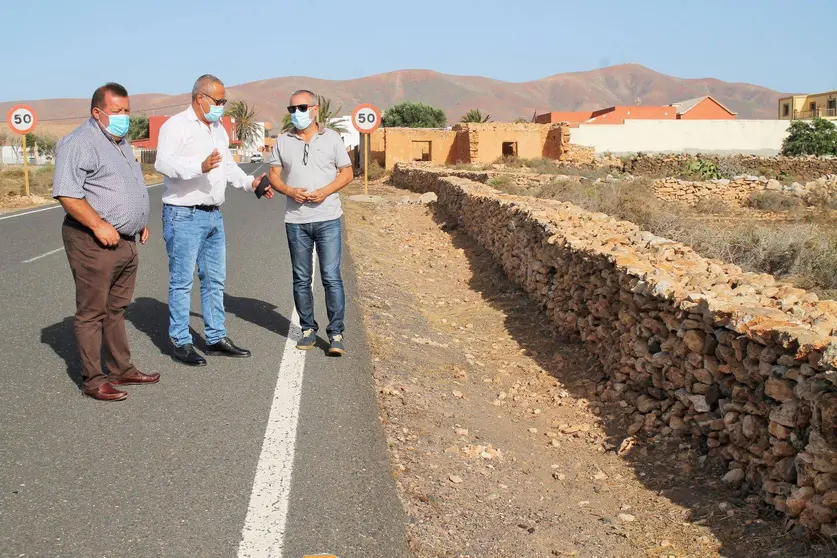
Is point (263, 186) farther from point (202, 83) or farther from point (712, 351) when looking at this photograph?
point (712, 351)

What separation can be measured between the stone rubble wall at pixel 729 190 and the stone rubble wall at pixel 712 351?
1660 cm

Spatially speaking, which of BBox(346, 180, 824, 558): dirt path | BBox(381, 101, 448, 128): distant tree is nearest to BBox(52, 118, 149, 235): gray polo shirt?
BBox(346, 180, 824, 558): dirt path

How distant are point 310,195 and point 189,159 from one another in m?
0.97

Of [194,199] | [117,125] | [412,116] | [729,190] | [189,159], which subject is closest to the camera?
[117,125]

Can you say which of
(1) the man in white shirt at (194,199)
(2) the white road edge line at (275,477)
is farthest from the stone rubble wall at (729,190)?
(2) the white road edge line at (275,477)

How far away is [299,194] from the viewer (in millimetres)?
6480

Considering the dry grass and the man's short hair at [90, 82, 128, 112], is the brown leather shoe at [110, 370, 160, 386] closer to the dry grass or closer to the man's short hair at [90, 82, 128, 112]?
the man's short hair at [90, 82, 128, 112]

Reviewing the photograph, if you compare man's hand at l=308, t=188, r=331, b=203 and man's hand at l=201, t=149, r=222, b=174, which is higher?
man's hand at l=201, t=149, r=222, b=174

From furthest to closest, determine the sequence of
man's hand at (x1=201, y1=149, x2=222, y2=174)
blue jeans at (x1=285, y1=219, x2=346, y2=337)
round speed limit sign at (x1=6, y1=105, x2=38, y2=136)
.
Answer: round speed limit sign at (x1=6, y1=105, x2=38, y2=136)
blue jeans at (x1=285, y1=219, x2=346, y2=337)
man's hand at (x1=201, y1=149, x2=222, y2=174)

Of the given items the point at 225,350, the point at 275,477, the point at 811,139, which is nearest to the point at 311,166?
the point at 225,350

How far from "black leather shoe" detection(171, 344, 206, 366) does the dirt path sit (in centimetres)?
135

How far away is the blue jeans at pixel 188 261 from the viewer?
6.09 meters

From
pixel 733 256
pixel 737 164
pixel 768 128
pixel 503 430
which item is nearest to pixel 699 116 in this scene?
pixel 768 128

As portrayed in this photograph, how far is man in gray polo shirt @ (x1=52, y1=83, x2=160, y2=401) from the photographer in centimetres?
512
